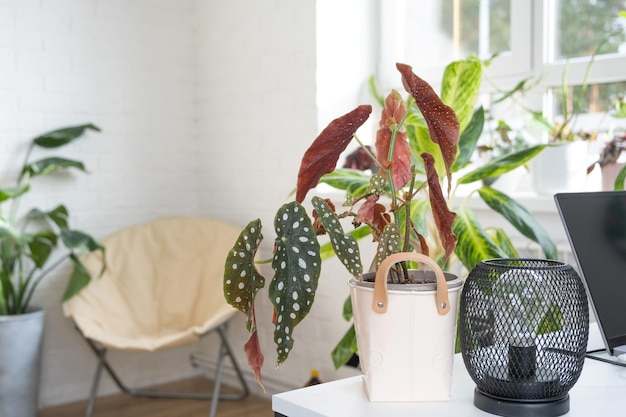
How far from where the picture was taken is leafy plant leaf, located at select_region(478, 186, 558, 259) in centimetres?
211

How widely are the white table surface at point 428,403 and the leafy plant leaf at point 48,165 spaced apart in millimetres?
2418

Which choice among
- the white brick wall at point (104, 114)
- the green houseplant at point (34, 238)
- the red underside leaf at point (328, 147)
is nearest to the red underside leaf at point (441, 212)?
the red underside leaf at point (328, 147)

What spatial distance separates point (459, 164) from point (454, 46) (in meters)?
1.28

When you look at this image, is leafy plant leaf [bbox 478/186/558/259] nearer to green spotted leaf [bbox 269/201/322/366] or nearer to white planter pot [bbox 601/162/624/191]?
white planter pot [bbox 601/162/624/191]

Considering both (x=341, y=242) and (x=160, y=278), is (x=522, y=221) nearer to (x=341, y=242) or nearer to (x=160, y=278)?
(x=341, y=242)

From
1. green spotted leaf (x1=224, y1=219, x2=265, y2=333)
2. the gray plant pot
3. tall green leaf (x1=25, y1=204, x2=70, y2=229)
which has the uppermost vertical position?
green spotted leaf (x1=224, y1=219, x2=265, y2=333)

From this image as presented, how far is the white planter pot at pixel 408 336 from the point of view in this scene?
1.19 m

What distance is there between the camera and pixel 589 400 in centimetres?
120

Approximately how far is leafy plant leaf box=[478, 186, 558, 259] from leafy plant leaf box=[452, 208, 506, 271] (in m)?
0.09

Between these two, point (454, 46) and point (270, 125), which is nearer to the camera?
point (454, 46)

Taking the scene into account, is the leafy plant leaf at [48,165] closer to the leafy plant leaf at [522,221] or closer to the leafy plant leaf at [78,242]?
the leafy plant leaf at [78,242]

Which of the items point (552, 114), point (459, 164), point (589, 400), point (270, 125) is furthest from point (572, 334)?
point (270, 125)

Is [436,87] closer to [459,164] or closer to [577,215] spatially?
[459,164]

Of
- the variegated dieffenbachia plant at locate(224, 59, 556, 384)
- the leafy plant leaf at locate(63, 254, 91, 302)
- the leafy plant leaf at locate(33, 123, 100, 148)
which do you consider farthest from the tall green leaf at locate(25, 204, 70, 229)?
the variegated dieffenbachia plant at locate(224, 59, 556, 384)
